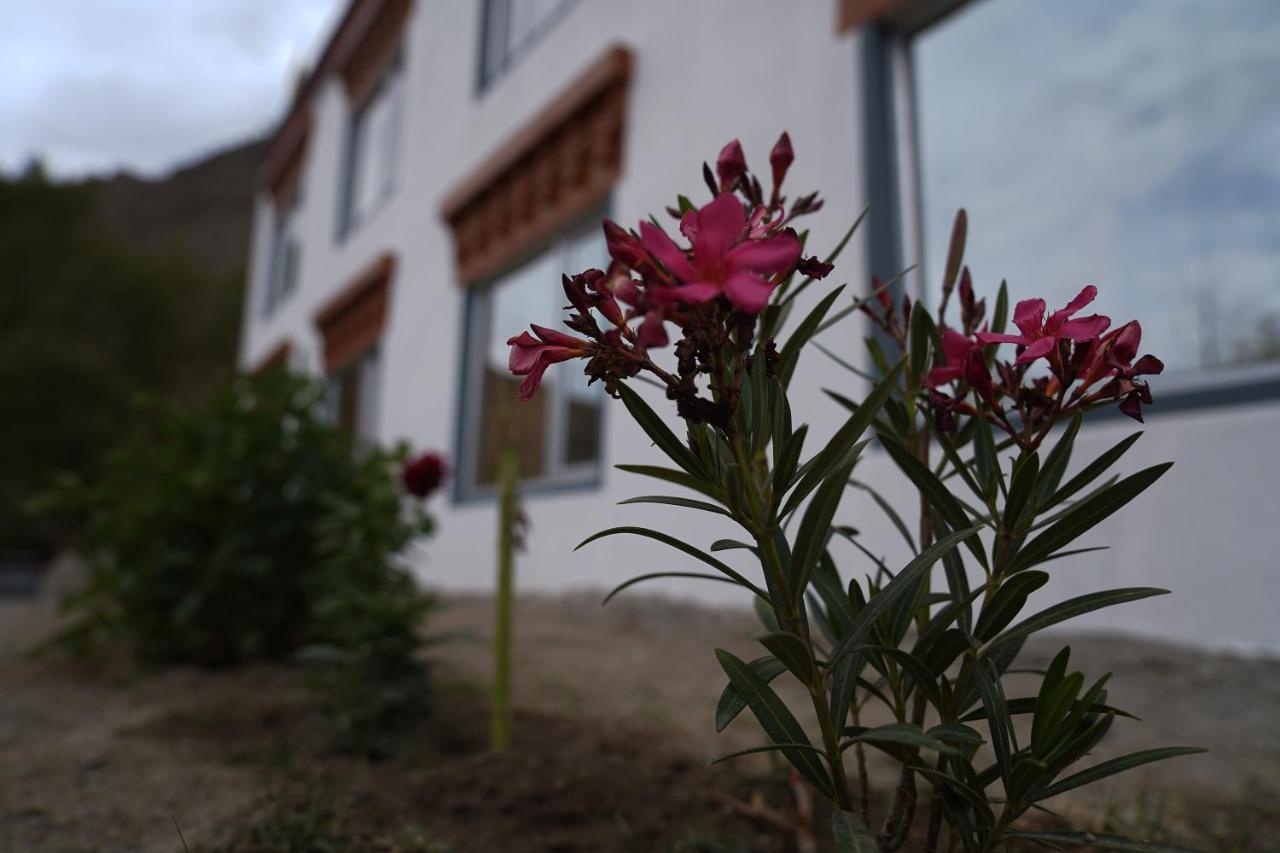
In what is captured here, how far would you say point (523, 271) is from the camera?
5.37 meters

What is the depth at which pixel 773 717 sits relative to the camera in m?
0.79

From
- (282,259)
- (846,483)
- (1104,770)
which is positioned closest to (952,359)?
(846,483)

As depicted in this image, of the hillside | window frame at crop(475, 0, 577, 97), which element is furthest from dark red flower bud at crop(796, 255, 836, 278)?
the hillside

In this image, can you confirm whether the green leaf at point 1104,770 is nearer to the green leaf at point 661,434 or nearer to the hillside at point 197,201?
the green leaf at point 661,434

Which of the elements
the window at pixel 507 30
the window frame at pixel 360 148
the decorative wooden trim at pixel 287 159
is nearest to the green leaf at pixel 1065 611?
the window at pixel 507 30

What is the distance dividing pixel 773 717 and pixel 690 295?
42 cm

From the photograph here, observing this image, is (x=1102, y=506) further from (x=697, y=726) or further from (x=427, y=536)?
(x=427, y=536)

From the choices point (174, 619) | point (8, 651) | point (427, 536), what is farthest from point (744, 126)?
point (8, 651)

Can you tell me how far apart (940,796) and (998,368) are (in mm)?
438

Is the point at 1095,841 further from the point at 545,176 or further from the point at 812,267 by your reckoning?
the point at 545,176

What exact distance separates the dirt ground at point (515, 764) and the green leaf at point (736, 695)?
4cm

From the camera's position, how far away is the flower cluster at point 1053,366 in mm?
780

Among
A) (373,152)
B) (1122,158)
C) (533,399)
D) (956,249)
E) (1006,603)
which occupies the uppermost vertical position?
(373,152)

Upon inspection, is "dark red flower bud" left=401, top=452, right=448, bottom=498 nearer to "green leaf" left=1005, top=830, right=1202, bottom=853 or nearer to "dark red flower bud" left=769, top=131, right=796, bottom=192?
"dark red flower bud" left=769, top=131, right=796, bottom=192
